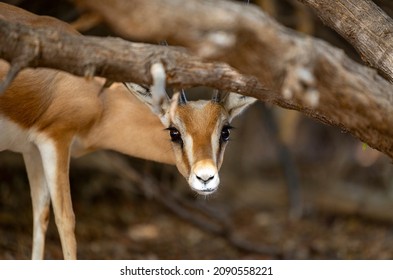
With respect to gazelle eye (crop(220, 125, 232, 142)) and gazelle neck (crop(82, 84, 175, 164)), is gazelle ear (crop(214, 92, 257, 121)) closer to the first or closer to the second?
gazelle eye (crop(220, 125, 232, 142))

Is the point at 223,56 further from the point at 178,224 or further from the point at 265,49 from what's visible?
the point at 178,224

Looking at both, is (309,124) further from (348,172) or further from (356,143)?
(348,172)

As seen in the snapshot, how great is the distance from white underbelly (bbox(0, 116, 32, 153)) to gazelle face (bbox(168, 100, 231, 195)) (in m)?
1.24

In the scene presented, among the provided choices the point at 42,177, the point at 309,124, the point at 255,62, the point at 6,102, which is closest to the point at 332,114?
the point at 255,62

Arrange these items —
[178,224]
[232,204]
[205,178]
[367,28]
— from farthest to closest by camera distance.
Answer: [232,204] < [178,224] < [205,178] < [367,28]

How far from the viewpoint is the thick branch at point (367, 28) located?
5031 millimetres

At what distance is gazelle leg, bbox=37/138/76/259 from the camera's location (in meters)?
6.11

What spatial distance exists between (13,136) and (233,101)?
1.83m

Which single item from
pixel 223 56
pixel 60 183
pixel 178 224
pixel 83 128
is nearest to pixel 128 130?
pixel 83 128

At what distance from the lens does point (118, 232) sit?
9328 millimetres

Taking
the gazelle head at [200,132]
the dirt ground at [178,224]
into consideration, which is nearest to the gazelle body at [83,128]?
the gazelle head at [200,132]

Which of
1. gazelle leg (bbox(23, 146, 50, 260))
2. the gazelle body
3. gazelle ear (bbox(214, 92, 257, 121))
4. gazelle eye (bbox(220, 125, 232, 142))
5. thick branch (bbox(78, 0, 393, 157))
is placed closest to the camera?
thick branch (bbox(78, 0, 393, 157))

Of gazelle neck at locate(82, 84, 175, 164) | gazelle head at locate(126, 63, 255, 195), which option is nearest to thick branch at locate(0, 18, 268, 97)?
gazelle head at locate(126, 63, 255, 195)

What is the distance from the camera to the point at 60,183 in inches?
244
